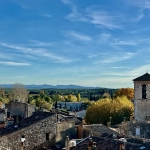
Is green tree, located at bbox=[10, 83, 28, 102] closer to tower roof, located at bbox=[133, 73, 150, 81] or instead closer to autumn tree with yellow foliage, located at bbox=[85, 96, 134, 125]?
autumn tree with yellow foliage, located at bbox=[85, 96, 134, 125]

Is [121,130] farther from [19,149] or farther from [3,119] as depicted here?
[3,119]

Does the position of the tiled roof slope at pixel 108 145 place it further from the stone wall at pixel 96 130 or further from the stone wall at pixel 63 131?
the stone wall at pixel 96 130

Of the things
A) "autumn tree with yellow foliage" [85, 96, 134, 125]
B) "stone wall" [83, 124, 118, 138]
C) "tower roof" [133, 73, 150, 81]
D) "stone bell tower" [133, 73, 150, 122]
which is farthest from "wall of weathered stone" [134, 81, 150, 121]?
"stone wall" [83, 124, 118, 138]

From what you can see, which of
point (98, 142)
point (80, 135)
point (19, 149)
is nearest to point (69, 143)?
point (98, 142)

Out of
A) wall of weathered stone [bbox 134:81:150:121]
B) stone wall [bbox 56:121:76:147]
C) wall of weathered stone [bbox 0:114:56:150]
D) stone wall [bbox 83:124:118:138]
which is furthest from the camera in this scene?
wall of weathered stone [bbox 134:81:150:121]

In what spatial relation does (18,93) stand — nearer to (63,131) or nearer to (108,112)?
(108,112)

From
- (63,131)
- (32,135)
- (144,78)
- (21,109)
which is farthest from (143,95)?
(32,135)

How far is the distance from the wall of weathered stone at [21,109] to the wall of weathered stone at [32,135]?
1459 cm

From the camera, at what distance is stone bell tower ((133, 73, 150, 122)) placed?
38.2 m

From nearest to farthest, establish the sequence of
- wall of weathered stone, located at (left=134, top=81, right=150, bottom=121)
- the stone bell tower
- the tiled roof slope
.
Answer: the tiled roof slope → the stone bell tower → wall of weathered stone, located at (left=134, top=81, right=150, bottom=121)

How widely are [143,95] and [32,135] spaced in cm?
1646

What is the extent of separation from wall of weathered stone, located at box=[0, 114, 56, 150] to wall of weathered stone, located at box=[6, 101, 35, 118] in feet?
47.9

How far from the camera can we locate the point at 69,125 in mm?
28734

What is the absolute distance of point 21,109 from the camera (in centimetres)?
4338
